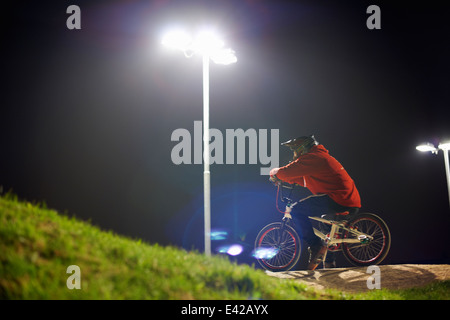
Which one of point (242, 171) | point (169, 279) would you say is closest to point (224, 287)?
point (169, 279)

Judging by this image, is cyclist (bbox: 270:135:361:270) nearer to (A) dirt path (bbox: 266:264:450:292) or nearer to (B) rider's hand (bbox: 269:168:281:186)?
(B) rider's hand (bbox: 269:168:281:186)

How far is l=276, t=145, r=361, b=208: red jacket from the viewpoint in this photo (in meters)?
7.21

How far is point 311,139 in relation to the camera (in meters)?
7.39

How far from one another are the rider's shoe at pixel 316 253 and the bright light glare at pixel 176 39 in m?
5.05

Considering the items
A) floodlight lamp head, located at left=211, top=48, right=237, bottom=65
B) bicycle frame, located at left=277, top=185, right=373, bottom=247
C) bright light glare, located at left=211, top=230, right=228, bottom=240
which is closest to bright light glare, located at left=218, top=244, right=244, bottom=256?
bright light glare, located at left=211, top=230, right=228, bottom=240

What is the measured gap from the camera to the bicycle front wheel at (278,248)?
7223mm

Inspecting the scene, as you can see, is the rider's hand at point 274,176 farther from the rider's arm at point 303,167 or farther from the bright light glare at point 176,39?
the bright light glare at point 176,39

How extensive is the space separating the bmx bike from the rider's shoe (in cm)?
11

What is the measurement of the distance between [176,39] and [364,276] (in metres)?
6.16

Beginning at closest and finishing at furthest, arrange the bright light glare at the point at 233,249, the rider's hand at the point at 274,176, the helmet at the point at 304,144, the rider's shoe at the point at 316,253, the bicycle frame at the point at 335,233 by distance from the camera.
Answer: the rider's shoe at the point at 316,253 → the bicycle frame at the point at 335,233 → the helmet at the point at 304,144 → the rider's hand at the point at 274,176 → the bright light glare at the point at 233,249

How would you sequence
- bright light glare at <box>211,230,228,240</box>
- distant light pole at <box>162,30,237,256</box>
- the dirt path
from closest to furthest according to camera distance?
1. the dirt path
2. distant light pole at <box>162,30,237,256</box>
3. bright light glare at <box>211,230,228,240</box>

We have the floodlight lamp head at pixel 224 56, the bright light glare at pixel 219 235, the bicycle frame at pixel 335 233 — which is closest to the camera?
the bicycle frame at pixel 335 233

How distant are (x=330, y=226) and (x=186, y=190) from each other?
16.4 ft

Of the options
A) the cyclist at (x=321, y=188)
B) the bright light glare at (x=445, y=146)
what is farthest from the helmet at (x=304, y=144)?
the bright light glare at (x=445, y=146)
